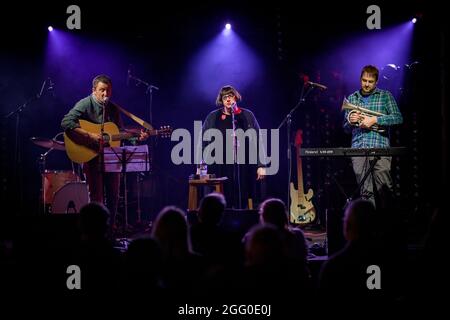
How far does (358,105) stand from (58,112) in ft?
17.8

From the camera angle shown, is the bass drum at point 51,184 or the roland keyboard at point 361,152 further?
the bass drum at point 51,184

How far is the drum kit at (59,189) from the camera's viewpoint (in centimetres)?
830

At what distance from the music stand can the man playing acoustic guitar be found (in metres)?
0.16

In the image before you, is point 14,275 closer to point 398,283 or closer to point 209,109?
point 398,283

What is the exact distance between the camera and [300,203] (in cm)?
991

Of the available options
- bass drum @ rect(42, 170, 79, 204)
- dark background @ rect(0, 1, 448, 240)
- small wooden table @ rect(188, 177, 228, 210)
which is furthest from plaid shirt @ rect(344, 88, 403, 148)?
bass drum @ rect(42, 170, 79, 204)

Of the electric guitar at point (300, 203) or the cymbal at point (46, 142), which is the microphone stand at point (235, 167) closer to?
the electric guitar at point (300, 203)

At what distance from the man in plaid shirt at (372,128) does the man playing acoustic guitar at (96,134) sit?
9.96ft

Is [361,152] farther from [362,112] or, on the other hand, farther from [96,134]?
[96,134]

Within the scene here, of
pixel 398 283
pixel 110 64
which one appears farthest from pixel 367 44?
pixel 398 283

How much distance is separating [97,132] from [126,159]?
804 millimetres

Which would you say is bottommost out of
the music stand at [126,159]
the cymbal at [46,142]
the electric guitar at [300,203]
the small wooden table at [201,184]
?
the electric guitar at [300,203]

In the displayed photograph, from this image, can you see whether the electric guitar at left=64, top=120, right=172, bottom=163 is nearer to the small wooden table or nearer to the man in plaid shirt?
the small wooden table

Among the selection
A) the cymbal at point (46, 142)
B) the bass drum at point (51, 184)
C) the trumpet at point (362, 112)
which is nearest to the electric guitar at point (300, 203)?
the trumpet at point (362, 112)
